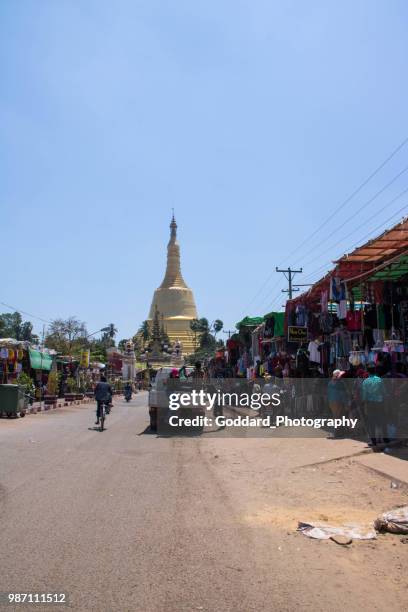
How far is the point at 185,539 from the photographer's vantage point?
5.70 meters

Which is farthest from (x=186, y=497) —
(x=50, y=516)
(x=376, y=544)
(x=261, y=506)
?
(x=376, y=544)

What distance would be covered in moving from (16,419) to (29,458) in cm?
1073

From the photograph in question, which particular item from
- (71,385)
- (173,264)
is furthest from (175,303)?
(71,385)

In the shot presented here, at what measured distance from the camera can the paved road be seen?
4.38 meters

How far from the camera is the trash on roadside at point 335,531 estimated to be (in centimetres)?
590

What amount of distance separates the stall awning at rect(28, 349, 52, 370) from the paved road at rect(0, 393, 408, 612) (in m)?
18.7

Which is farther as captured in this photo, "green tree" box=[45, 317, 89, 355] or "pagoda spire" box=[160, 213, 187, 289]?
"pagoda spire" box=[160, 213, 187, 289]

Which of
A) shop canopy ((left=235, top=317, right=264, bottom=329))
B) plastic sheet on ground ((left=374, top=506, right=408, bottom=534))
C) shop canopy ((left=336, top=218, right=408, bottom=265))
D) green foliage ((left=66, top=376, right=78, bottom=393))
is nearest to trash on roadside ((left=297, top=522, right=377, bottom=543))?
plastic sheet on ground ((left=374, top=506, right=408, bottom=534))

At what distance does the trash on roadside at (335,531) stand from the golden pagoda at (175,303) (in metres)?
90.9

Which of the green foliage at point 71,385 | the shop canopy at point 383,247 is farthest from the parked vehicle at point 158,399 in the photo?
the green foliage at point 71,385

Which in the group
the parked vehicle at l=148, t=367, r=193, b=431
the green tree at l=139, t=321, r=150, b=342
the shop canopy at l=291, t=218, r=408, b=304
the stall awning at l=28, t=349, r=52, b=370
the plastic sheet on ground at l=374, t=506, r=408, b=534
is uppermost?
the green tree at l=139, t=321, r=150, b=342

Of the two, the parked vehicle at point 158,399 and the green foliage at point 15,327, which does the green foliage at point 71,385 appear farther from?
the green foliage at point 15,327

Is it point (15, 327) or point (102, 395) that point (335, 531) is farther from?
point (15, 327)

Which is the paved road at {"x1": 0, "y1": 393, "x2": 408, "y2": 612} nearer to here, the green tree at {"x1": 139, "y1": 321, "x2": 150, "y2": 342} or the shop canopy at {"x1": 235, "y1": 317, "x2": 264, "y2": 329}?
the shop canopy at {"x1": 235, "y1": 317, "x2": 264, "y2": 329}
